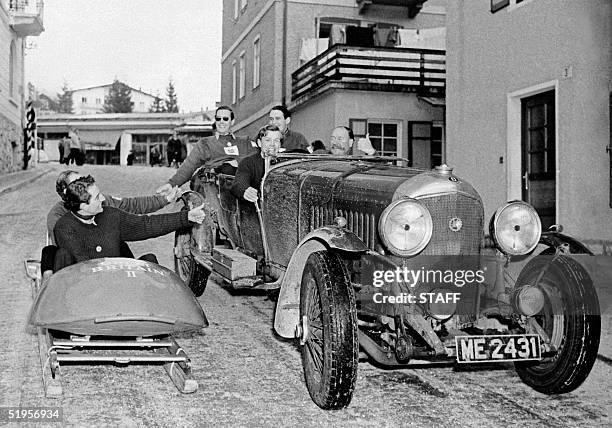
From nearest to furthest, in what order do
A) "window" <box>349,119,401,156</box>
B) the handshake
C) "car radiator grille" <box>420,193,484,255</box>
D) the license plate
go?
the license plate → "car radiator grille" <box>420,193,484,255</box> → the handshake → "window" <box>349,119,401,156</box>

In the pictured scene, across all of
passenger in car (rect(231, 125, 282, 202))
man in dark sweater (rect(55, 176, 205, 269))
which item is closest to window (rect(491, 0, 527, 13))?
passenger in car (rect(231, 125, 282, 202))

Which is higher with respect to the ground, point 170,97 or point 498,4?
point 170,97

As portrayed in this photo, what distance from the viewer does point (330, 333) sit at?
12.6 feet

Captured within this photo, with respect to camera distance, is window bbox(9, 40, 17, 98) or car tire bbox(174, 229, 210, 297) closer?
car tire bbox(174, 229, 210, 297)

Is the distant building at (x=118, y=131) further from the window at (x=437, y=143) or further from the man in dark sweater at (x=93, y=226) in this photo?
the man in dark sweater at (x=93, y=226)

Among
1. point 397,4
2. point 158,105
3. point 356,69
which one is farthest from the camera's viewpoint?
point 158,105

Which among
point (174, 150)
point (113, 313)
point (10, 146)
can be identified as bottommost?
point (113, 313)

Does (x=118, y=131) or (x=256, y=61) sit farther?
(x=118, y=131)

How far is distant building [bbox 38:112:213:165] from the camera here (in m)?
46.0

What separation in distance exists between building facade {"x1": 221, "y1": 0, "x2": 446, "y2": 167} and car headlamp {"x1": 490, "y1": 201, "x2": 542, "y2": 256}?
12.5 meters

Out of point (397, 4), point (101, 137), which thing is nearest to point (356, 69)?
point (397, 4)

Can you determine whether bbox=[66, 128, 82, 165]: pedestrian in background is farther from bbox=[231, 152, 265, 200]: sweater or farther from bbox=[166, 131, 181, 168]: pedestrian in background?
bbox=[231, 152, 265, 200]: sweater

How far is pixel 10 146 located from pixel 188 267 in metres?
21.6

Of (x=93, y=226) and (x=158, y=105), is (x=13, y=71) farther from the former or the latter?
(x=158, y=105)
